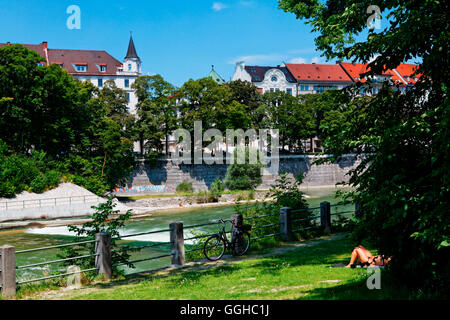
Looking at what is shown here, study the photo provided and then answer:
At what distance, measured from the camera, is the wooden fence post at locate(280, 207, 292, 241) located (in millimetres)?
16156

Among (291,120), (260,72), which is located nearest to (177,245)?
(291,120)

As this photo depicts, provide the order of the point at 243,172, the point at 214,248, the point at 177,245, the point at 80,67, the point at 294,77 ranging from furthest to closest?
the point at 294,77
the point at 80,67
the point at 243,172
the point at 214,248
the point at 177,245

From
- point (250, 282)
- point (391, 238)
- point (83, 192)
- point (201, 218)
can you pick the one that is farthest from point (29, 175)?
point (391, 238)

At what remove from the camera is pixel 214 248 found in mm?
14594

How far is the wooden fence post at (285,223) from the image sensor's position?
53.0 feet

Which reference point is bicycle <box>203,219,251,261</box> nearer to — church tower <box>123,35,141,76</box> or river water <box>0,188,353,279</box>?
river water <box>0,188,353,279</box>

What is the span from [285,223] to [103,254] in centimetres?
697

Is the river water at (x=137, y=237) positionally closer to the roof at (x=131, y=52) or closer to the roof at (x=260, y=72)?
the roof at (x=131, y=52)

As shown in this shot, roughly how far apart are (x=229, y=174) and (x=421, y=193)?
5304 cm

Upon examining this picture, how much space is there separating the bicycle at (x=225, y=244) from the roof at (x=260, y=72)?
276 ft

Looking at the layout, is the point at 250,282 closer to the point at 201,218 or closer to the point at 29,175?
the point at 201,218

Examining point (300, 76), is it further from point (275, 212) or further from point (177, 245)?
point (177, 245)

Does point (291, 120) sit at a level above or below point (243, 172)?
above

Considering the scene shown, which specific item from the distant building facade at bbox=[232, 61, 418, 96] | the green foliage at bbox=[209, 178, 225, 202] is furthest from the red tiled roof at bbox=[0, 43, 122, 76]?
the green foliage at bbox=[209, 178, 225, 202]
